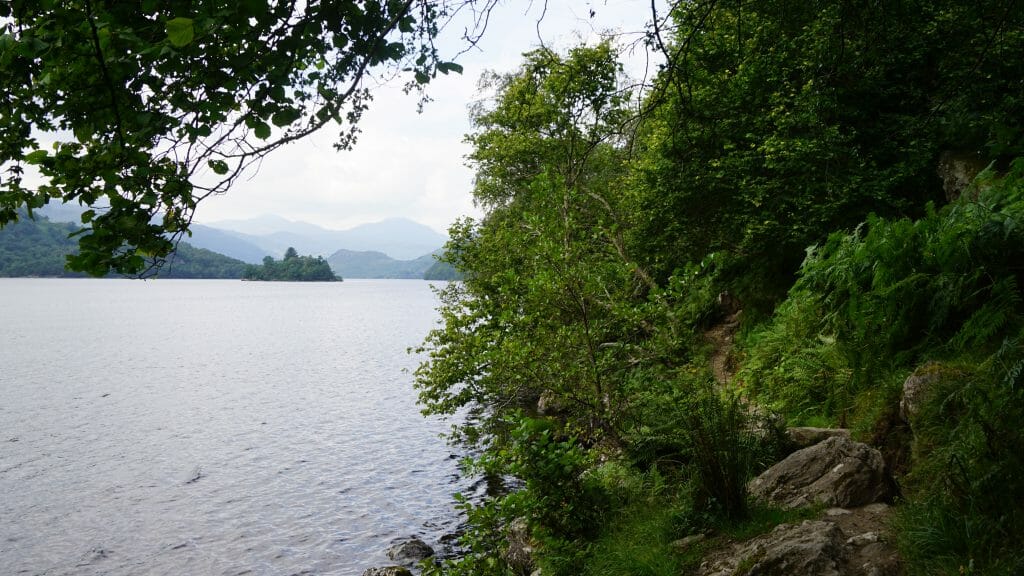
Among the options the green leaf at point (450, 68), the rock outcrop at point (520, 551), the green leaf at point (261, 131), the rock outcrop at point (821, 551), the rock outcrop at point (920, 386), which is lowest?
the rock outcrop at point (520, 551)

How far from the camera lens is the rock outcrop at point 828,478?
15.8 feet

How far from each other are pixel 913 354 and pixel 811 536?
3.47m

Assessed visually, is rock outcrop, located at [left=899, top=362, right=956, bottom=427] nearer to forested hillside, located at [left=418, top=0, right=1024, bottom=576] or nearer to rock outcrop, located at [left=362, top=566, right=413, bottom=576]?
forested hillside, located at [left=418, top=0, right=1024, bottom=576]

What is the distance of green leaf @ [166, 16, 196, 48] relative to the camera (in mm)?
1871

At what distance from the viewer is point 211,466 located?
59.3 ft

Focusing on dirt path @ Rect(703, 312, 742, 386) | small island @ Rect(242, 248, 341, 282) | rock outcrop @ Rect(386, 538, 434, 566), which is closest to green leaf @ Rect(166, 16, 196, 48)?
rock outcrop @ Rect(386, 538, 434, 566)

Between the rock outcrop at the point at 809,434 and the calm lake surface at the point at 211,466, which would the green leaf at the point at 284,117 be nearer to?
the rock outcrop at the point at 809,434

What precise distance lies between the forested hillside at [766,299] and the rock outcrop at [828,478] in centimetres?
27

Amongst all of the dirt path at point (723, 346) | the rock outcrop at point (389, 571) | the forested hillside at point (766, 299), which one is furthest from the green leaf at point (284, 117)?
the dirt path at point (723, 346)

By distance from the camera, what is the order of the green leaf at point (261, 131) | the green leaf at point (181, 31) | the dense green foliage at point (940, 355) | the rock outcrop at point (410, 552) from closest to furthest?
the green leaf at point (181, 31) < the green leaf at point (261, 131) < the dense green foliage at point (940, 355) < the rock outcrop at point (410, 552)

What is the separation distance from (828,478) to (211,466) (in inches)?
714

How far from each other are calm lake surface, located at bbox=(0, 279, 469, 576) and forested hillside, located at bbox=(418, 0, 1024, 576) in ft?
13.9

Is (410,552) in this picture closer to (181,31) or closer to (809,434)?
(809,434)

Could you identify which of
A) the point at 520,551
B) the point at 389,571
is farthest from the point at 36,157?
the point at 389,571
